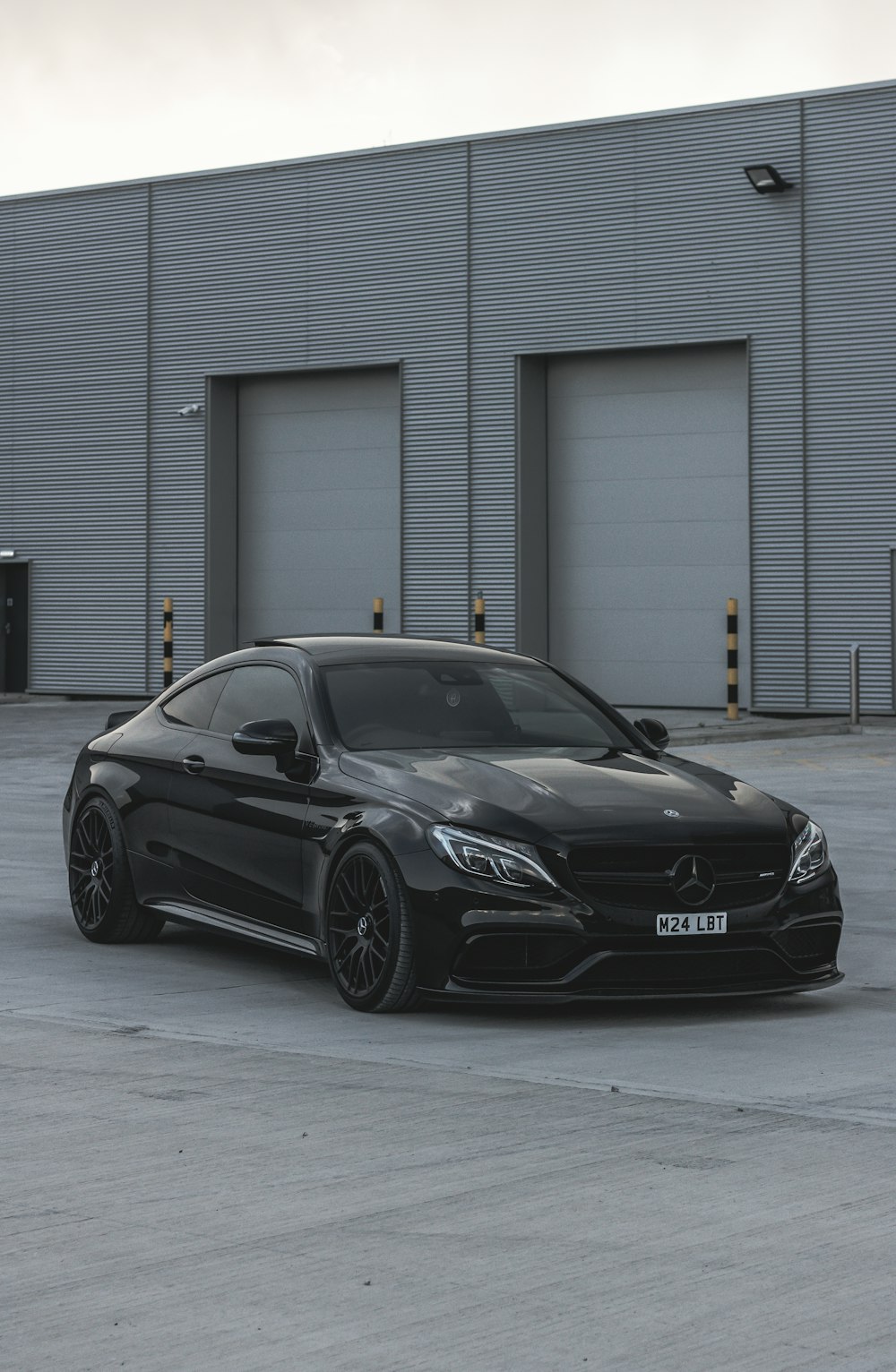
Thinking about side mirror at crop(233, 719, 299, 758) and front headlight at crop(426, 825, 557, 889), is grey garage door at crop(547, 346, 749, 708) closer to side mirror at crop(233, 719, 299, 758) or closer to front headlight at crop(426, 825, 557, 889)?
side mirror at crop(233, 719, 299, 758)

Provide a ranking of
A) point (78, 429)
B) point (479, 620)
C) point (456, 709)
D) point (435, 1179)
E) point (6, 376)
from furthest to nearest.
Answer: point (6, 376) → point (78, 429) → point (479, 620) → point (456, 709) → point (435, 1179)

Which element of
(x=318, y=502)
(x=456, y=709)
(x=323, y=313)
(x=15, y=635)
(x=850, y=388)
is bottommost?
(x=456, y=709)

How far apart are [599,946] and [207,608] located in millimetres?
24225

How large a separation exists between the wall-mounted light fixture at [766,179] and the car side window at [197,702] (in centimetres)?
1837

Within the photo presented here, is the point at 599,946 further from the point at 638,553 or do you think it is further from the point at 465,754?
the point at 638,553

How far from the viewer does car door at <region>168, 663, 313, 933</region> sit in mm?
8109

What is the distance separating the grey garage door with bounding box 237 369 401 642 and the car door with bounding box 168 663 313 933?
20735 millimetres

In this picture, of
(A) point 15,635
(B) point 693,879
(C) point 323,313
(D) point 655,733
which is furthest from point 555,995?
(A) point 15,635

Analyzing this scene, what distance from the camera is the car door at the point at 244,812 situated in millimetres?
8109

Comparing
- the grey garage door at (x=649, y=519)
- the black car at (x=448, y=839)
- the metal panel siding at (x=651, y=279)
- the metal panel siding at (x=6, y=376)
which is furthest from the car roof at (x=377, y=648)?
the metal panel siding at (x=6, y=376)

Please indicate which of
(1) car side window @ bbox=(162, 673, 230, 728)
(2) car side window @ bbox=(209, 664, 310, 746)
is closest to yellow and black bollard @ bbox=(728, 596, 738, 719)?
(1) car side window @ bbox=(162, 673, 230, 728)

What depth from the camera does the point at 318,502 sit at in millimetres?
30547

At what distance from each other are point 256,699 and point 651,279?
64.7ft

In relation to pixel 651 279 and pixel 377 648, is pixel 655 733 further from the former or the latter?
pixel 651 279
